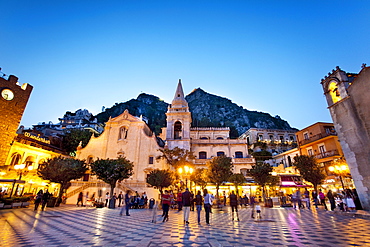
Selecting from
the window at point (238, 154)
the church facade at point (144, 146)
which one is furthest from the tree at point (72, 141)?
the window at point (238, 154)

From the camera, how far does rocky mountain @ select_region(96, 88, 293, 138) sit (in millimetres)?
92188

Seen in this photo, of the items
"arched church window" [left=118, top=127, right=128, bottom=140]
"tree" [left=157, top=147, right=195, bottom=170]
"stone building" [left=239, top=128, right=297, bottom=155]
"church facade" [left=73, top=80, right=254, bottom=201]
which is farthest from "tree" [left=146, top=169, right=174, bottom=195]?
"stone building" [left=239, top=128, right=297, bottom=155]

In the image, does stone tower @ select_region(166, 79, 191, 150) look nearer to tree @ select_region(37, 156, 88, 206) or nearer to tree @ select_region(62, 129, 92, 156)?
tree @ select_region(37, 156, 88, 206)

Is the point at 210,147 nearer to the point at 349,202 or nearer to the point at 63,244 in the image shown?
the point at 349,202

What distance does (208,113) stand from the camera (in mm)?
102375

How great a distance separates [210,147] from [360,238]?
31.2 meters

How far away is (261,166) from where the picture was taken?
71.1ft

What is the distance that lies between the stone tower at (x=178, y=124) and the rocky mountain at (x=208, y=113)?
1841 inches

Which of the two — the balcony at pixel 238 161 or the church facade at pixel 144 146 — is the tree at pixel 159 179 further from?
the balcony at pixel 238 161

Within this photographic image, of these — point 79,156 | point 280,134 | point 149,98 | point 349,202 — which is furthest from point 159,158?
point 149,98

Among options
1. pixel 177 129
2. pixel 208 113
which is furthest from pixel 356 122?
pixel 208 113

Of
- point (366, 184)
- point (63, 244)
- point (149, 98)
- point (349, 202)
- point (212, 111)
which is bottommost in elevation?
point (63, 244)

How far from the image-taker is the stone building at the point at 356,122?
42.3 feet

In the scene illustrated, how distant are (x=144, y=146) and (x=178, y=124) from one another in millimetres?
8203
